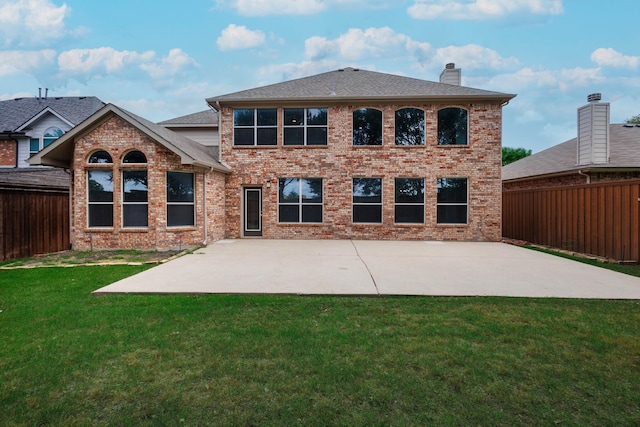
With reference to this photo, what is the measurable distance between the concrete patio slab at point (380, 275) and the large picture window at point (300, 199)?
11.5 feet

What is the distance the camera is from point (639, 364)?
10.7ft

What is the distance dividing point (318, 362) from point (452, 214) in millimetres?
11908

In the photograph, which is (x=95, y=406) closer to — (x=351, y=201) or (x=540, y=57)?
(x=351, y=201)

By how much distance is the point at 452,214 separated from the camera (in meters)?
13.8

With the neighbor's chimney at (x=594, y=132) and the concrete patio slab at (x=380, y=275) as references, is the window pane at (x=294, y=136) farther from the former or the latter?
the neighbor's chimney at (x=594, y=132)

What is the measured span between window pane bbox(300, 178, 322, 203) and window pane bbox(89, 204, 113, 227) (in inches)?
274

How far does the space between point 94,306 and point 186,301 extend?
50.5 inches

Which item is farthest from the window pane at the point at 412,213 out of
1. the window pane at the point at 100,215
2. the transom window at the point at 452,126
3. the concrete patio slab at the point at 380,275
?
the window pane at the point at 100,215

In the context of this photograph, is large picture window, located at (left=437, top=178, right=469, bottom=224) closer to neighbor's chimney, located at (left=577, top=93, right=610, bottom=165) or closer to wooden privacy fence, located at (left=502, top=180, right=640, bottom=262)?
wooden privacy fence, located at (left=502, top=180, right=640, bottom=262)

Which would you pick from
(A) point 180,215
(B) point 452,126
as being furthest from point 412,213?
(A) point 180,215

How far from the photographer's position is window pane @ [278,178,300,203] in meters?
14.0

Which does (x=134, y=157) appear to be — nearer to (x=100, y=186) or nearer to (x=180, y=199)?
(x=100, y=186)

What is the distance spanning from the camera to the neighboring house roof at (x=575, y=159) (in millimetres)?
12016

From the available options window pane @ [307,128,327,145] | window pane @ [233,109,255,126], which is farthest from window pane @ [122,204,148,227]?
window pane @ [307,128,327,145]
